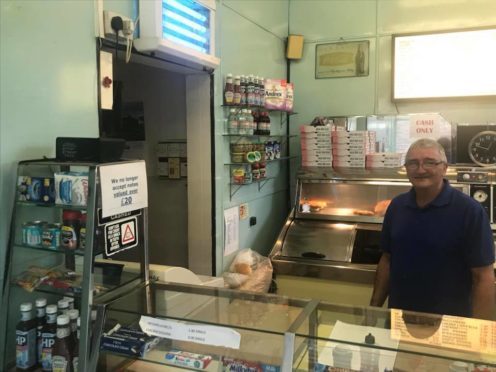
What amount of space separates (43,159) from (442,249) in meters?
1.73

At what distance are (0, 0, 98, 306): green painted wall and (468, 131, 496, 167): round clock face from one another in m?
2.92

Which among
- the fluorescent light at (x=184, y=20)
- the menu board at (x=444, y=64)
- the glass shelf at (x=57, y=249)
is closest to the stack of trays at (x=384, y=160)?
the menu board at (x=444, y=64)

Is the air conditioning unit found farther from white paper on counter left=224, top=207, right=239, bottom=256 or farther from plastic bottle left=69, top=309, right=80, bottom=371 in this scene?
plastic bottle left=69, top=309, right=80, bottom=371

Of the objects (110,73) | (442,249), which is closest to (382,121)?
(442,249)

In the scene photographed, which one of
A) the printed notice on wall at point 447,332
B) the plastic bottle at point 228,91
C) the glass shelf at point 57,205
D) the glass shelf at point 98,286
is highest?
the plastic bottle at point 228,91

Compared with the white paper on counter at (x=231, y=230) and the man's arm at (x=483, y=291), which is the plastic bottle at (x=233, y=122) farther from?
the man's arm at (x=483, y=291)

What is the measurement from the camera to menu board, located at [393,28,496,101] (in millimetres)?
3938

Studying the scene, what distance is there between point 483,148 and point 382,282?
1.85 meters

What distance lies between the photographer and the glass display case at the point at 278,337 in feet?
4.84

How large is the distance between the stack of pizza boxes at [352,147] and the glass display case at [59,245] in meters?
2.43

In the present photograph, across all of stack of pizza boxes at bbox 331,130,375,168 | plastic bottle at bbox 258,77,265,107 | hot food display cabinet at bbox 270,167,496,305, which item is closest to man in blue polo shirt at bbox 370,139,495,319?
hot food display cabinet at bbox 270,167,496,305

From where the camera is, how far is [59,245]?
1.65 metres

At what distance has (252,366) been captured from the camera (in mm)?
1547

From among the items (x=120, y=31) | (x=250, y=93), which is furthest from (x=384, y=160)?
(x=120, y=31)
